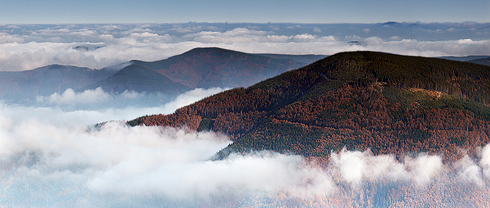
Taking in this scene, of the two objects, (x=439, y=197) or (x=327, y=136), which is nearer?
(x=439, y=197)

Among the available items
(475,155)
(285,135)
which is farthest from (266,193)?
(475,155)

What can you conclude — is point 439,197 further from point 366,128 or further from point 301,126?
point 301,126

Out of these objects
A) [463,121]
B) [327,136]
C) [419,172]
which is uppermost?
[463,121]

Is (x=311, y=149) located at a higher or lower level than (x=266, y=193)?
higher

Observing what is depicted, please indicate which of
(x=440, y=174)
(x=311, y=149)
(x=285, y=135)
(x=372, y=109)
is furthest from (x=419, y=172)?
(x=285, y=135)

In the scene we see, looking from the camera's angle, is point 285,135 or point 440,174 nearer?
point 440,174

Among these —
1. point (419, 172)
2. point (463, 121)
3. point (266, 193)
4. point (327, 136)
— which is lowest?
point (266, 193)

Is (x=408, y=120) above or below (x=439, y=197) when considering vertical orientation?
above

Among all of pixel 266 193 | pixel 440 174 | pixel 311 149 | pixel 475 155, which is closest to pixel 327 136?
pixel 311 149

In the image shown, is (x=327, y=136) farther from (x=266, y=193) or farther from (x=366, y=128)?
(x=266, y=193)
